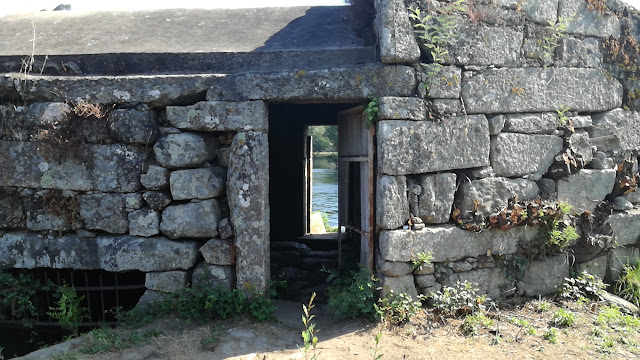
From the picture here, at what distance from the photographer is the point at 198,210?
468 cm

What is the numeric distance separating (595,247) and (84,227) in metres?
5.38

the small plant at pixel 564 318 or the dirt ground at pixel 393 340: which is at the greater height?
the small plant at pixel 564 318

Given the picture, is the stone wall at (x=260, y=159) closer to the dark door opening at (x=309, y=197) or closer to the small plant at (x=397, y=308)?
the small plant at (x=397, y=308)

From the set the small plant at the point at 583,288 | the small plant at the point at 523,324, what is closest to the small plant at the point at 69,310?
the small plant at the point at 523,324

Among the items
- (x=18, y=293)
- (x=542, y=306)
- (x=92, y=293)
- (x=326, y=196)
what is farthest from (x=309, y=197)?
(x=326, y=196)

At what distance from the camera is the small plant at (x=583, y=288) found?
4.92 m

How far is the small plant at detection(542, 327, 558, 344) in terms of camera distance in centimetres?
406

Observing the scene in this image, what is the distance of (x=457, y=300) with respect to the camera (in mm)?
4574

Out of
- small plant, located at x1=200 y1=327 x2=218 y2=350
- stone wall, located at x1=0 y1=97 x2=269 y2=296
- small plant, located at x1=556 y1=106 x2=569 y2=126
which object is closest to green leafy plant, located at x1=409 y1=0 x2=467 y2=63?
small plant, located at x1=556 y1=106 x2=569 y2=126

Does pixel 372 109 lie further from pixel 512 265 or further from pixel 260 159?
pixel 512 265

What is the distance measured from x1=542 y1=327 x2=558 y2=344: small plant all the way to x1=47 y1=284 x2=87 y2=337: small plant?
4.43m

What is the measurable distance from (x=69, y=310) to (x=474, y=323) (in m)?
4.02

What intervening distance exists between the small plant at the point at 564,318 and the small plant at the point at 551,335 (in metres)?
0.27

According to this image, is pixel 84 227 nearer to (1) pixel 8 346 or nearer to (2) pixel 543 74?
(1) pixel 8 346
